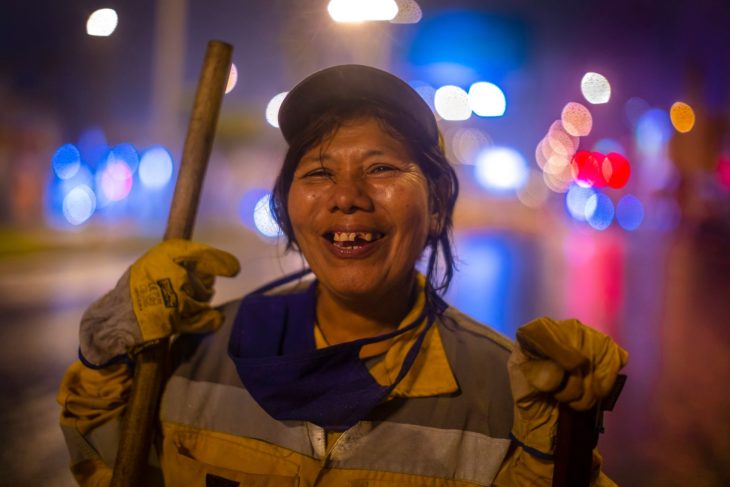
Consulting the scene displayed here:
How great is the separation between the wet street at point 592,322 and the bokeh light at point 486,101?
138 cm

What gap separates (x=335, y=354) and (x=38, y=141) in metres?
15.9

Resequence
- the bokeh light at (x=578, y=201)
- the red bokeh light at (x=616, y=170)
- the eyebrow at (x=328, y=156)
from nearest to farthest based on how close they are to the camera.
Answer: the eyebrow at (x=328, y=156), the red bokeh light at (x=616, y=170), the bokeh light at (x=578, y=201)

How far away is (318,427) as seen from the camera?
5.86 feet

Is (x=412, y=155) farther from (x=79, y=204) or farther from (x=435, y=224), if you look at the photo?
(x=79, y=204)

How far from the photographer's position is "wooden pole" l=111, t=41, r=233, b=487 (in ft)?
6.15

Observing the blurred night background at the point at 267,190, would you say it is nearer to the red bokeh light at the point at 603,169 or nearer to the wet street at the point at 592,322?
the wet street at the point at 592,322

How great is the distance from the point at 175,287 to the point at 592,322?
6096mm

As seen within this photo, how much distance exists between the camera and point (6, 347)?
14.9 feet

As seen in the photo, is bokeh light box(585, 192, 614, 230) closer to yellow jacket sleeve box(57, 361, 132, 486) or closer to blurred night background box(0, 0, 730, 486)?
blurred night background box(0, 0, 730, 486)

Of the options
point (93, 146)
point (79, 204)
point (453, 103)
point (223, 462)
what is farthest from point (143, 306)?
point (93, 146)

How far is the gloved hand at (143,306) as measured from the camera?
1824 mm

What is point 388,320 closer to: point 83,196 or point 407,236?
point 407,236

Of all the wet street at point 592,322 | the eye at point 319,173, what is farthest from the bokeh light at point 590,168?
the eye at point 319,173

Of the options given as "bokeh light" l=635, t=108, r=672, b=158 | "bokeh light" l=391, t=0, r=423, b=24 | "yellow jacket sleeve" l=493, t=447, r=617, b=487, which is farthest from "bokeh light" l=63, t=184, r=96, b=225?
"bokeh light" l=635, t=108, r=672, b=158
